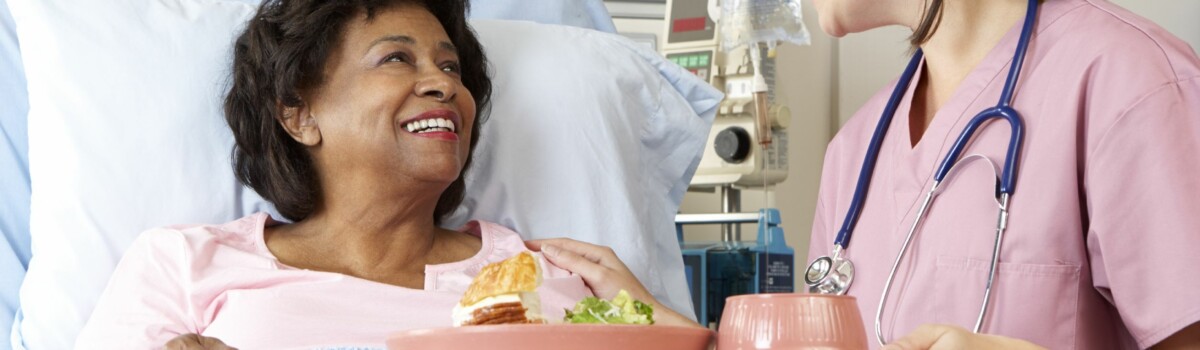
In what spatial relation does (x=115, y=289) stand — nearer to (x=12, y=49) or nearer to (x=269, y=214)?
(x=269, y=214)

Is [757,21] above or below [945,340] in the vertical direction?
above

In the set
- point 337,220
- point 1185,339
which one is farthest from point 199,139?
point 1185,339

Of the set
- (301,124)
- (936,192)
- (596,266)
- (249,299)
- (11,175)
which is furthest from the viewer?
(11,175)

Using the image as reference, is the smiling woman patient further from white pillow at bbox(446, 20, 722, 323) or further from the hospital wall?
the hospital wall

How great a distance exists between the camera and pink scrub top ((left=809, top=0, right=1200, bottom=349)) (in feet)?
3.25

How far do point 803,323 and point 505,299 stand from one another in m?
0.19

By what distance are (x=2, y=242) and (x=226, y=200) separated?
0.34m

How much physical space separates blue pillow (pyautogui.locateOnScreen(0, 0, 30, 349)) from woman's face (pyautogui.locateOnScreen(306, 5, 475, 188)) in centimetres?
50

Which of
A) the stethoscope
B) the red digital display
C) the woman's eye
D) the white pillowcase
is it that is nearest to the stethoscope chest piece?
the stethoscope

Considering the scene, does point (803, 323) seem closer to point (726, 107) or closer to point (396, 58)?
point (396, 58)

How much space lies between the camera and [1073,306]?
1.07m

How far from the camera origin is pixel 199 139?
1714mm

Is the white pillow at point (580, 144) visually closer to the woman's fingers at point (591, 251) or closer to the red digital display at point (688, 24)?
the woman's fingers at point (591, 251)

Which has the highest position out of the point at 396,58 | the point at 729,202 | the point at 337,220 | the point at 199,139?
the point at 396,58
